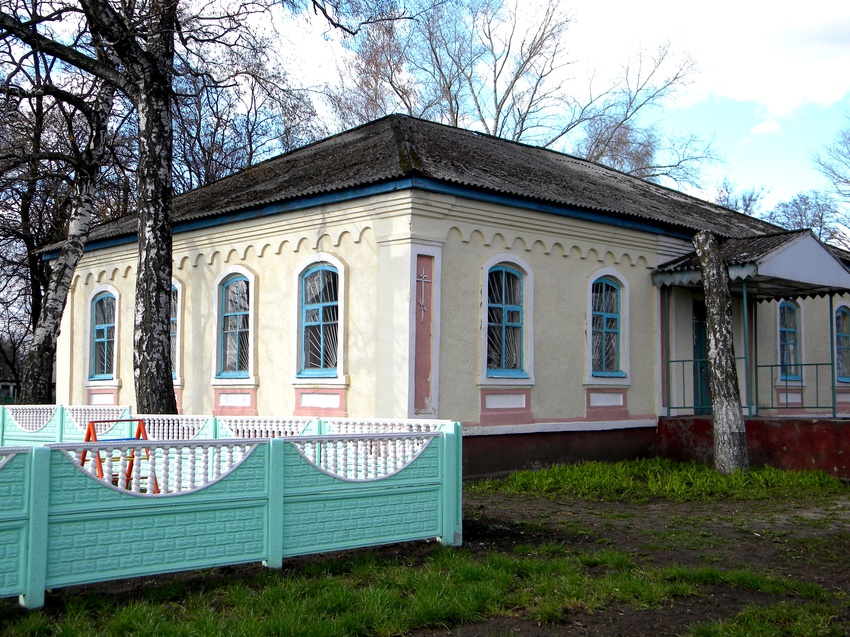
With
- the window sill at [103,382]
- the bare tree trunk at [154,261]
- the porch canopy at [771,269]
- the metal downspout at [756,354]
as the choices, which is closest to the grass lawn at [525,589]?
the porch canopy at [771,269]

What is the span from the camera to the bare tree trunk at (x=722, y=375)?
43.3ft

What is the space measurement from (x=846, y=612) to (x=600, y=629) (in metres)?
1.71

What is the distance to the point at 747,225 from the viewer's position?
69.6 ft

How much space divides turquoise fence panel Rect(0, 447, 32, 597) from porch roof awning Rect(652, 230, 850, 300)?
35.9ft

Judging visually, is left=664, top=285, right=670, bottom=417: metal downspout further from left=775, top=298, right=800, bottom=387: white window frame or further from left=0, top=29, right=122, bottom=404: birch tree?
left=0, top=29, right=122, bottom=404: birch tree

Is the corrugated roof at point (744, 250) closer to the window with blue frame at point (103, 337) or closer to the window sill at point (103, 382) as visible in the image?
the window sill at point (103, 382)

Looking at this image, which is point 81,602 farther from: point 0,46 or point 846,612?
point 0,46

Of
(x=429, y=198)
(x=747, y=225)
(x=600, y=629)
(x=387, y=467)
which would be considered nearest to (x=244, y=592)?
(x=387, y=467)

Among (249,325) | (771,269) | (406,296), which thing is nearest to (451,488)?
(406,296)

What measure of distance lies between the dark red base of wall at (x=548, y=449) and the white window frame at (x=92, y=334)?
27.1 feet

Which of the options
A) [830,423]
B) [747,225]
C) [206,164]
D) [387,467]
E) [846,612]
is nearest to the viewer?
[846,612]

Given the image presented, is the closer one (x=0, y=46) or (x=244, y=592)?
(x=244, y=592)

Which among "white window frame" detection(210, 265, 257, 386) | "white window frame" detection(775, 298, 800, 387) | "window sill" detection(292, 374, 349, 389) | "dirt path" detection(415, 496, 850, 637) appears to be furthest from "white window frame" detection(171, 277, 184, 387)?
"white window frame" detection(775, 298, 800, 387)

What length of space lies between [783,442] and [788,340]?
5674 millimetres
